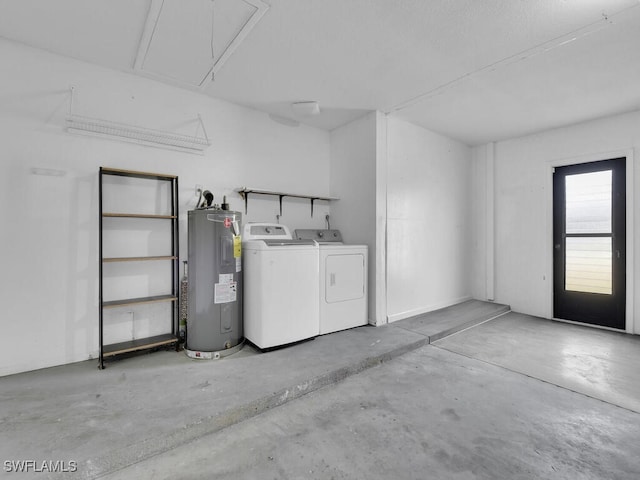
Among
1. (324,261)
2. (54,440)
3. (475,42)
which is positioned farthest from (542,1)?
(54,440)

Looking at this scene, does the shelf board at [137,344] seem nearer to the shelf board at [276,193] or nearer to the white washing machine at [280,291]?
the white washing machine at [280,291]

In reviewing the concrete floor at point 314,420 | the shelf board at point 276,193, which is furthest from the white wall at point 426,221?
the concrete floor at point 314,420

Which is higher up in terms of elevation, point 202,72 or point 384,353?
point 202,72

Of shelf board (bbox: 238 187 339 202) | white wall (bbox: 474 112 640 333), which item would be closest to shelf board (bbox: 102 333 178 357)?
shelf board (bbox: 238 187 339 202)

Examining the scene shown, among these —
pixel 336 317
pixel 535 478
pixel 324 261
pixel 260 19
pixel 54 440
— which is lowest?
pixel 535 478

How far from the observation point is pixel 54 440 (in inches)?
61.1

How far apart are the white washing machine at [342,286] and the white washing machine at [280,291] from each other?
0.16 m

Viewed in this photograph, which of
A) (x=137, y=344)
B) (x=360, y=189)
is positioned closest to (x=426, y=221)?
(x=360, y=189)

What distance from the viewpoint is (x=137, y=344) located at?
263 cm

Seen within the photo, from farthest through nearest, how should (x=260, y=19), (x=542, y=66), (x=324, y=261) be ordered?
1. (x=324, y=261)
2. (x=542, y=66)
3. (x=260, y=19)

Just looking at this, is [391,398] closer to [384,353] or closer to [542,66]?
[384,353]

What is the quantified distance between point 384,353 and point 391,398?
59 cm

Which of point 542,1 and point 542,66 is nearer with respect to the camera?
point 542,1

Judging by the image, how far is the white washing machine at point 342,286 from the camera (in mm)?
3176
